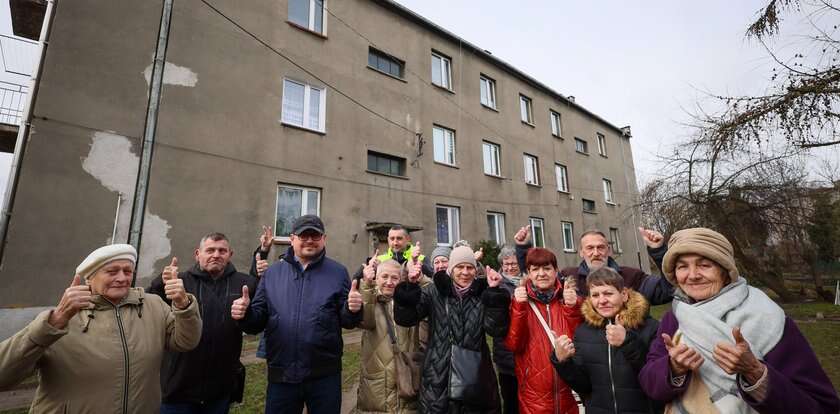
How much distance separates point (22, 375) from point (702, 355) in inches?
141

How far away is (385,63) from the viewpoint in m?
11.8

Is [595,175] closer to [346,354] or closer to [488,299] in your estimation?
[346,354]

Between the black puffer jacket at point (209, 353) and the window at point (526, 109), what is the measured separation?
603 inches

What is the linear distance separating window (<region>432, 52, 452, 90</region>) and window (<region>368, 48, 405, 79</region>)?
4.79 feet

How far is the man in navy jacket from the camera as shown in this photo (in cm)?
280

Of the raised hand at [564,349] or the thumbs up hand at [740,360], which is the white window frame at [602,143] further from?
the thumbs up hand at [740,360]

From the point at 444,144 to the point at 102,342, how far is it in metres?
11.4

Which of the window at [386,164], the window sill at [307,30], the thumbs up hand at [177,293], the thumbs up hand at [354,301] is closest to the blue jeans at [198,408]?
the thumbs up hand at [177,293]

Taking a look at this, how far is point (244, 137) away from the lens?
Result: 8.52 metres

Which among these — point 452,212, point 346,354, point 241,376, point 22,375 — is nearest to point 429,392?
point 241,376

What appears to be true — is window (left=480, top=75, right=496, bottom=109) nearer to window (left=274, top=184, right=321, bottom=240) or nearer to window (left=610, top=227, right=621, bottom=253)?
window (left=274, top=184, right=321, bottom=240)

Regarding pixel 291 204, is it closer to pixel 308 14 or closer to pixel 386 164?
pixel 386 164

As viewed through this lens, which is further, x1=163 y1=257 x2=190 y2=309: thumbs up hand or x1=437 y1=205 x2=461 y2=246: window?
x1=437 y1=205 x2=461 y2=246: window

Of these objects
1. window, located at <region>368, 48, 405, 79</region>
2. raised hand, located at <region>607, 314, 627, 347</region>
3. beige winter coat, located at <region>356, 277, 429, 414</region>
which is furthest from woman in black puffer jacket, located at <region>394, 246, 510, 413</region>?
window, located at <region>368, 48, 405, 79</region>
